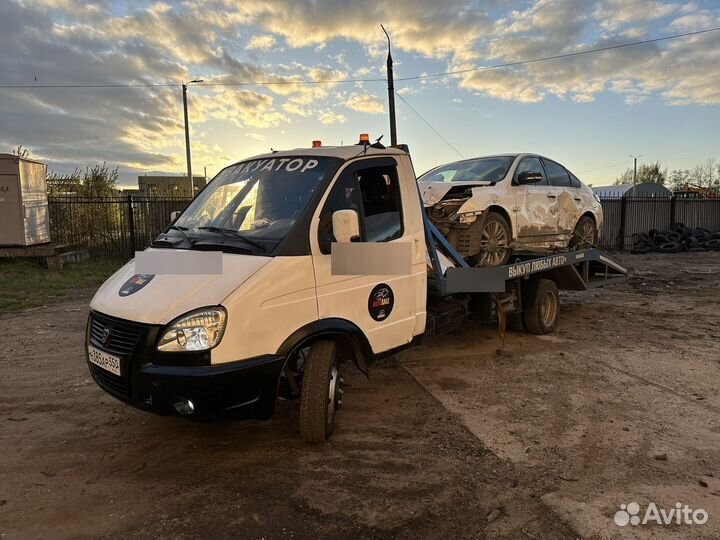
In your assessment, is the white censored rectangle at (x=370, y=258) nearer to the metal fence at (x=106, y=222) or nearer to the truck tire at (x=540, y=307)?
the truck tire at (x=540, y=307)

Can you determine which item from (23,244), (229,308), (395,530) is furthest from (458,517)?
(23,244)

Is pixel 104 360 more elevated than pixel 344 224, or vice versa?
pixel 344 224

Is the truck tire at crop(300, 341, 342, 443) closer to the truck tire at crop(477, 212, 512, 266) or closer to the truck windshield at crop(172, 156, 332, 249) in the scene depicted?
the truck windshield at crop(172, 156, 332, 249)

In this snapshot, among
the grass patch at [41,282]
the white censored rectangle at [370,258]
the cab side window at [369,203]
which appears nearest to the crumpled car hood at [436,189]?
the cab side window at [369,203]

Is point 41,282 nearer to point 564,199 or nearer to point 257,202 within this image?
point 257,202

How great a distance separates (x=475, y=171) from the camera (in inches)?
270

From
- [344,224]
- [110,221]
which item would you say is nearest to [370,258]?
[344,224]

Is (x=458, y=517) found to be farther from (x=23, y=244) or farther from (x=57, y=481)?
(x=23, y=244)

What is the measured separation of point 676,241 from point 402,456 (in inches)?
766

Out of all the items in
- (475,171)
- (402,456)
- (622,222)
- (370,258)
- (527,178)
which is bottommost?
(402,456)

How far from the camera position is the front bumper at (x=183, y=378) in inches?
118

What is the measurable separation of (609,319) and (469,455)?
544 cm

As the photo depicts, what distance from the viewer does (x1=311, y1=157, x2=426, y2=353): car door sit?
359 centimetres

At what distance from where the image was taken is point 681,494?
3088mm
